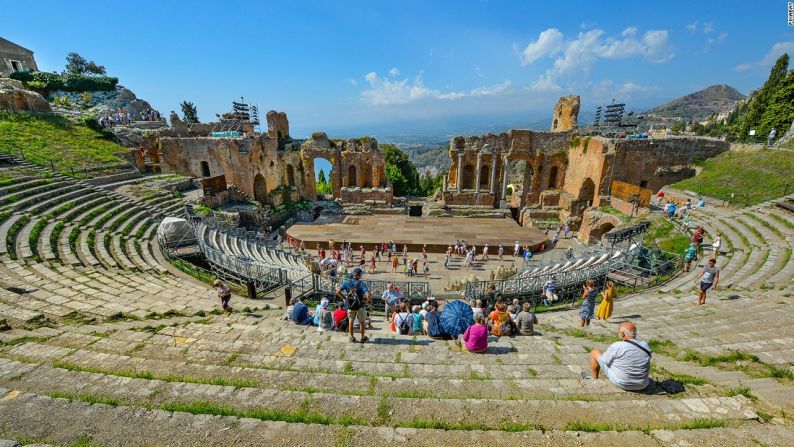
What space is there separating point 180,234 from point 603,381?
16701 millimetres

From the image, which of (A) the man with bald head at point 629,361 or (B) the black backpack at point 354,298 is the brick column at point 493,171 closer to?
(B) the black backpack at point 354,298

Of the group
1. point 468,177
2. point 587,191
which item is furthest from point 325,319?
point 587,191

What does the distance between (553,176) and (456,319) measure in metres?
26.9

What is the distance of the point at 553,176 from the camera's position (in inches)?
1205

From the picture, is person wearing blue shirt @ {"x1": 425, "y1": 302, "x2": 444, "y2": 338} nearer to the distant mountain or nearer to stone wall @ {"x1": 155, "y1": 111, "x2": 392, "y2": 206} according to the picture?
stone wall @ {"x1": 155, "y1": 111, "x2": 392, "y2": 206}

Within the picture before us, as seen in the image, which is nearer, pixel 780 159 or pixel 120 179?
pixel 780 159

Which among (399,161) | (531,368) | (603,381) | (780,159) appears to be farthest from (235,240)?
(780,159)

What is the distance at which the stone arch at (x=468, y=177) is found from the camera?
31.8 m

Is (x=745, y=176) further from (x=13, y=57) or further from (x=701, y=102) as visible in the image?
(x=701, y=102)

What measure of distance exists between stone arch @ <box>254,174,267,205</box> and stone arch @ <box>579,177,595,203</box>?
27.9 m

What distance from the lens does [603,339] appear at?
25.5 feet

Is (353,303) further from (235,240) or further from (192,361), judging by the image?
(235,240)

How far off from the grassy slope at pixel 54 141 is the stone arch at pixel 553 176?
3562 cm

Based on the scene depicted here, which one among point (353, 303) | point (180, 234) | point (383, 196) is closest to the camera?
point (353, 303)
